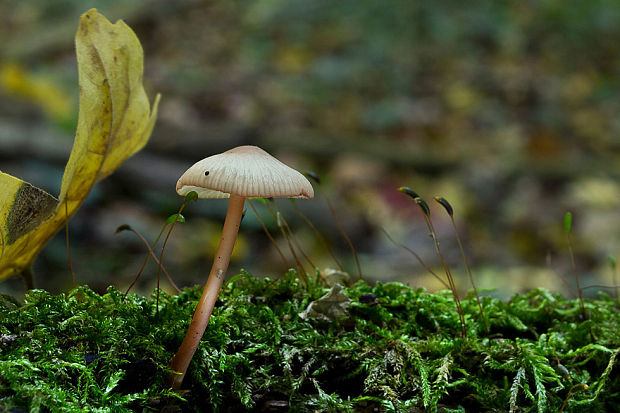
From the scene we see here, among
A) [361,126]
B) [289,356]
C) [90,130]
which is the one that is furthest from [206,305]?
[361,126]

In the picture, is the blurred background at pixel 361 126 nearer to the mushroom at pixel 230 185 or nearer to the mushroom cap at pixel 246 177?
the mushroom at pixel 230 185

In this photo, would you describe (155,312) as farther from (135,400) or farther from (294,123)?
(294,123)

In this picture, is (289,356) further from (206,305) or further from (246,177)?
(246,177)

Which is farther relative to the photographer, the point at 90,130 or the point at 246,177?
the point at 90,130

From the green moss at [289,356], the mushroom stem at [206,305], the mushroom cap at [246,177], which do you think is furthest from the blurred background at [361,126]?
the mushroom cap at [246,177]

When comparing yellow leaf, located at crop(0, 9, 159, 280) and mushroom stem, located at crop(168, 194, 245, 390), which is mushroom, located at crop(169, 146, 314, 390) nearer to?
mushroom stem, located at crop(168, 194, 245, 390)

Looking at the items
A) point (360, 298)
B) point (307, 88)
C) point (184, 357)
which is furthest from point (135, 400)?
point (307, 88)
